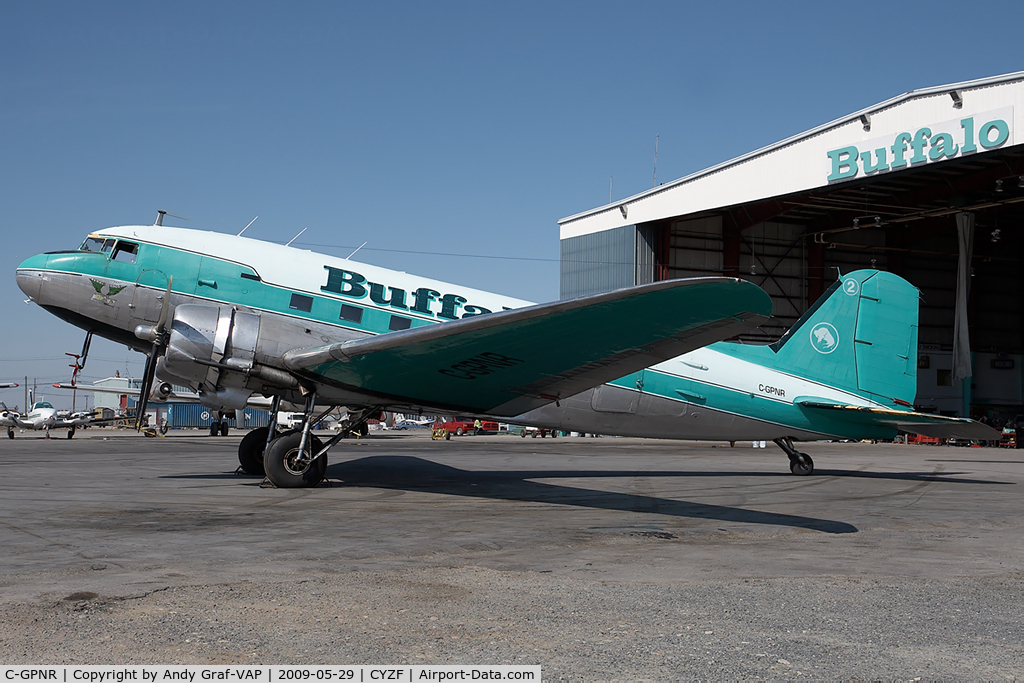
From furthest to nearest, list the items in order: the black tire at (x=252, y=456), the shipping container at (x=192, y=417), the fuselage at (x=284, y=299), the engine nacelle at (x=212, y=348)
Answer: the shipping container at (x=192, y=417) → the black tire at (x=252, y=456) → the fuselage at (x=284, y=299) → the engine nacelle at (x=212, y=348)

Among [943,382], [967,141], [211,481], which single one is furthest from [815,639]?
[943,382]

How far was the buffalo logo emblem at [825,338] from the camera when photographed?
16.5 meters

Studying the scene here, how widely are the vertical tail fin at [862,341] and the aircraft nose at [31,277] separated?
47.7ft

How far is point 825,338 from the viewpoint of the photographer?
1656 cm

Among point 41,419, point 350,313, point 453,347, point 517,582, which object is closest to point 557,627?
point 517,582

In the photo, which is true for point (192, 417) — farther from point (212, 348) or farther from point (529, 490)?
point (529, 490)

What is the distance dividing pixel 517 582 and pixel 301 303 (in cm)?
857

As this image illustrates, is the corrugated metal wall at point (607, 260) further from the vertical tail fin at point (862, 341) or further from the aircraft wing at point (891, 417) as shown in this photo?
the aircraft wing at point (891, 417)

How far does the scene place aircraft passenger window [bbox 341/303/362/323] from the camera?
13.5m

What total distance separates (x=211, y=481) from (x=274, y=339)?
3.33 meters

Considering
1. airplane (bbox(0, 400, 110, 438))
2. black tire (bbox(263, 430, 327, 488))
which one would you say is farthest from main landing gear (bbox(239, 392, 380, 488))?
airplane (bbox(0, 400, 110, 438))

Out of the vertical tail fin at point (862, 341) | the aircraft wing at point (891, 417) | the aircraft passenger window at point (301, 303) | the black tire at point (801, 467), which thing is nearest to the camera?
the aircraft passenger window at point (301, 303)

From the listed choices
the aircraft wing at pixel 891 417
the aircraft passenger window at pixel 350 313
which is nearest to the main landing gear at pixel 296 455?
the aircraft passenger window at pixel 350 313

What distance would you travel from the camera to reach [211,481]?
555 inches
